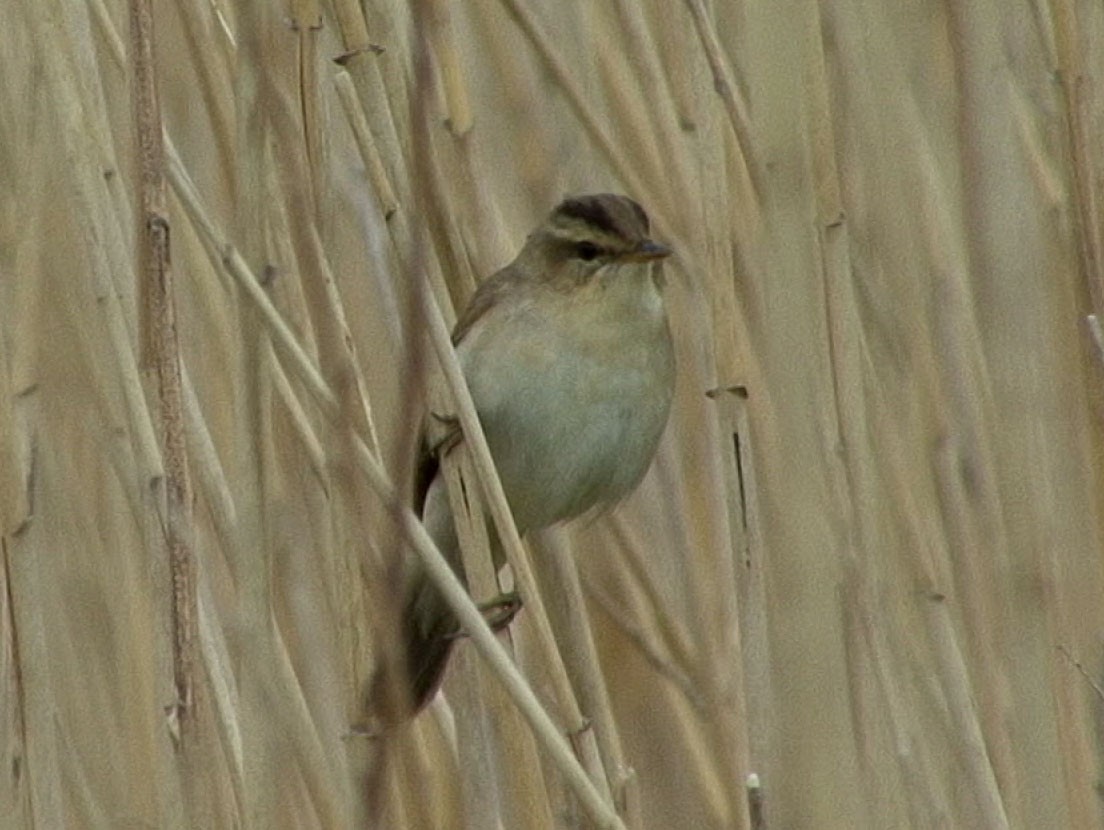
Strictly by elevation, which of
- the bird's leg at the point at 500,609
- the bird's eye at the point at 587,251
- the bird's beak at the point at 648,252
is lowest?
the bird's leg at the point at 500,609

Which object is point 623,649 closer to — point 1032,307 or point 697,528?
point 697,528

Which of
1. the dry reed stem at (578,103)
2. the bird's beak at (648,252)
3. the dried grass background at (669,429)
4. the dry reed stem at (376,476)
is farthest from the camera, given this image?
the bird's beak at (648,252)

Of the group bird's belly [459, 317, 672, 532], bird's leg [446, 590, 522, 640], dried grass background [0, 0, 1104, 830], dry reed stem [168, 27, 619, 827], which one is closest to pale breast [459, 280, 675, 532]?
bird's belly [459, 317, 672, 532]

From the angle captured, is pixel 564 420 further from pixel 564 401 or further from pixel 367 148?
pixel 367 148

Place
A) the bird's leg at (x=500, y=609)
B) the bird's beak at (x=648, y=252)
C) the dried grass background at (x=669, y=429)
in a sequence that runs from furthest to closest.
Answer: the bird's beak at (x=648, y=252)
the bird's leg at (x=500, y=609)
the dried grass background at (x=669, y=429)

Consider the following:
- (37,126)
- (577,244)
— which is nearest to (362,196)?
(577,244)

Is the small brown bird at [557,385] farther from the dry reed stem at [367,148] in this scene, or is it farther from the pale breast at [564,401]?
the dry reed stem at [367,148]

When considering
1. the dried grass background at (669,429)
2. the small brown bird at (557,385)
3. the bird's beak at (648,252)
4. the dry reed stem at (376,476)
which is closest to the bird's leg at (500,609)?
the dried grass background at (669,429)
